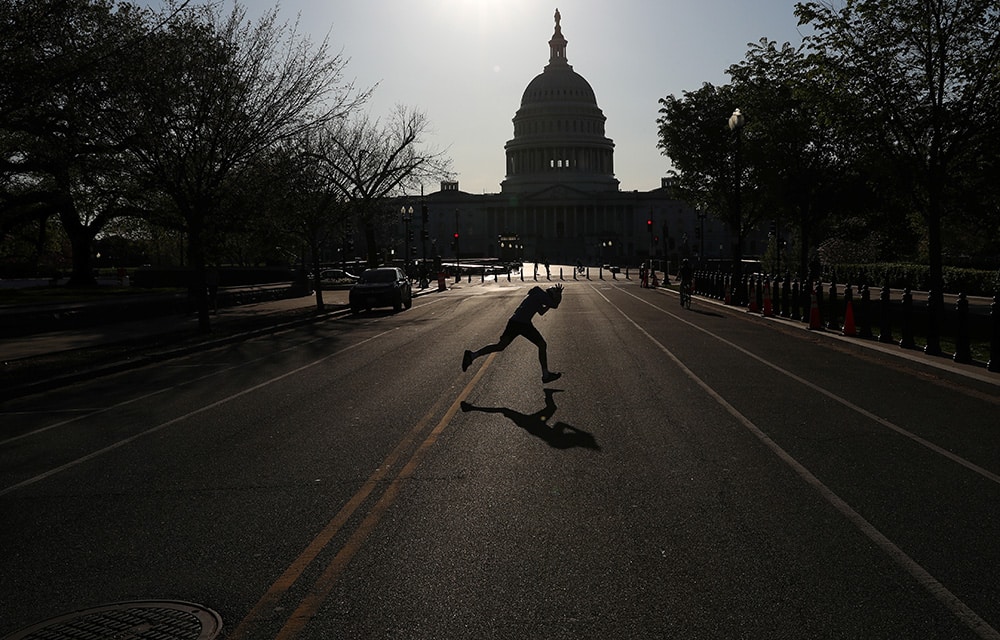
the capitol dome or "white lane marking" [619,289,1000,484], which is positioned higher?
the capitol dome

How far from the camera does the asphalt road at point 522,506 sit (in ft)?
16.5

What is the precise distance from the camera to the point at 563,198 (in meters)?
177

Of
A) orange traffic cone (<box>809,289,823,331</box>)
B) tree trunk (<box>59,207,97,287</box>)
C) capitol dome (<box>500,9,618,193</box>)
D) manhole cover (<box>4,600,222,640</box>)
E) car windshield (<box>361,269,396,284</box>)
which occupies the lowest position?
orange traffic cone (<box>809,289,823,331</box>)

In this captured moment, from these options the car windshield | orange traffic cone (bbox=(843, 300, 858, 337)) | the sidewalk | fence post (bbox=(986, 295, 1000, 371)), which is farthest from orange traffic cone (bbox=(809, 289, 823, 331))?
the car windshield

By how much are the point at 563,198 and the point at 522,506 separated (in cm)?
17226

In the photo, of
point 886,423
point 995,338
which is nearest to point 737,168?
point 995,338

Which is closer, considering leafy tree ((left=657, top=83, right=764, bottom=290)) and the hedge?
the hedge

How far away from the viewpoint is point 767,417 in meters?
11.1

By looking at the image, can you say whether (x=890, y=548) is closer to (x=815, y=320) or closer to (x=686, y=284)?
(x=815, y=320)

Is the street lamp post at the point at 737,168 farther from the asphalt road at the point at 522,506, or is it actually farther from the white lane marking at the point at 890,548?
the white lane marking at the point at 890,548

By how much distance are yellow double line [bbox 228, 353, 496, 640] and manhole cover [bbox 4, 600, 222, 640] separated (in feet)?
0.71

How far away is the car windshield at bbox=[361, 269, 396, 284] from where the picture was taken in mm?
38000

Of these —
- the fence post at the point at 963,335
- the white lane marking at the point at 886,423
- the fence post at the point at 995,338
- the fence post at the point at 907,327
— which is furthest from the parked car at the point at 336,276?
the fence post at the point at 995,338

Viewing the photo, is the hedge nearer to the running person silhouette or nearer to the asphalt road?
the running person silhouette
